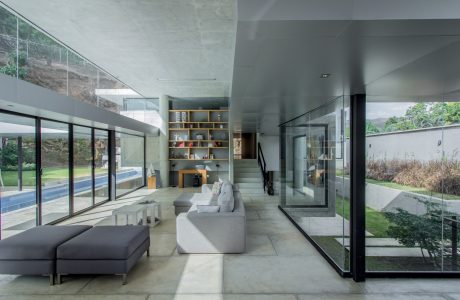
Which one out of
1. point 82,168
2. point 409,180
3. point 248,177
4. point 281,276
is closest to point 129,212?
point 82,168

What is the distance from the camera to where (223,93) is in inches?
391

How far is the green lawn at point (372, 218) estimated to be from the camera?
3338 millimetres

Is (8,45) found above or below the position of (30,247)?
above

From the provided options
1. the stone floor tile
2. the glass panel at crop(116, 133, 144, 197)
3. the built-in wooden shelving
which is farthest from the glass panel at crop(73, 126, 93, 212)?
the stone floor tile

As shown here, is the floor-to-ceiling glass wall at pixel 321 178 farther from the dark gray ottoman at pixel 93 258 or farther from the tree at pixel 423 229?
the dark gray ottoman at pixel 93 258

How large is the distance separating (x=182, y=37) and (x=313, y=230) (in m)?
4.35

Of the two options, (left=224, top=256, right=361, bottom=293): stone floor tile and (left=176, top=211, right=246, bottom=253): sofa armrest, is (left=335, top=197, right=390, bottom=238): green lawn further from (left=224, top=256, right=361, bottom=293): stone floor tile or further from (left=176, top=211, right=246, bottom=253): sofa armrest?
(left=176, top=211, right=246, bottom=253): sofa armrest

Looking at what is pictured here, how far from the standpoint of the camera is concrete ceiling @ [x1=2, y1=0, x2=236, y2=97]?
158 inches

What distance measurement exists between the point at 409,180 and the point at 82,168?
6775 millimetres

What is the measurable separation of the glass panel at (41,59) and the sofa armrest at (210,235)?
10.4 feet

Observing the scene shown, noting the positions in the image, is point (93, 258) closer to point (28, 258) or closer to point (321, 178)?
point (28, 258)

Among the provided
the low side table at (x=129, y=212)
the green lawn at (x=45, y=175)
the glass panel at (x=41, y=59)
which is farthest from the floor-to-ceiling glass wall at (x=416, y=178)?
the green lawn at (x=45, y=175)

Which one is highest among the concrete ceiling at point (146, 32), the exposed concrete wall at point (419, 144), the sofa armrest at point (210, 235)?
the concrete ceiling at point (146, 32)

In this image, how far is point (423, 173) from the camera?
353 cm
